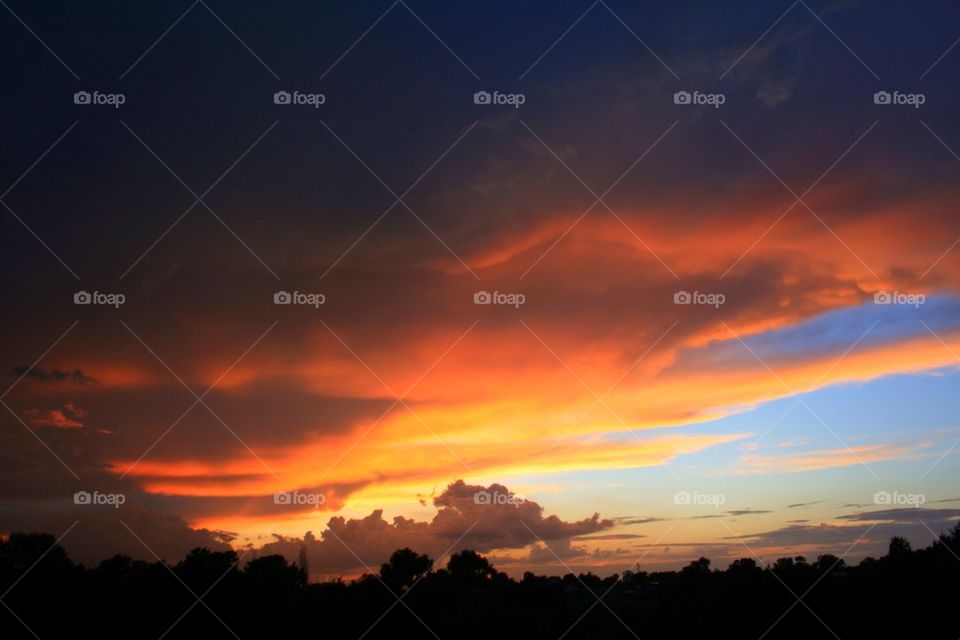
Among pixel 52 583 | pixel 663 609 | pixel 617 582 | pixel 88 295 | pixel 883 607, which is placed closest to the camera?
pixel 88 295

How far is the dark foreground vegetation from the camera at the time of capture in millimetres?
35500

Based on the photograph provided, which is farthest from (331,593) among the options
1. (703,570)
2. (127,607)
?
(703,570)

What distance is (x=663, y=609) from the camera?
42781 mm

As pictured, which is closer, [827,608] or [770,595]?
[827,608]

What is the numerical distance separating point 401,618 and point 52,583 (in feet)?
53.8

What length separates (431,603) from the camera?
42875 mm

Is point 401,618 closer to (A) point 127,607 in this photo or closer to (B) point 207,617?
(B) point 207,617

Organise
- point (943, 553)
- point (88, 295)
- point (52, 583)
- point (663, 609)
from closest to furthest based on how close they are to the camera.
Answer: point (88, 295), point (943, 553), point (52, 583), point (663, 609)

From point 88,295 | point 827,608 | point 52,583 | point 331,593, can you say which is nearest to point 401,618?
point 331,593

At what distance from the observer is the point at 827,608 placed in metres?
36.4

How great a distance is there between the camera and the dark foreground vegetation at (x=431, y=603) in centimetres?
3550

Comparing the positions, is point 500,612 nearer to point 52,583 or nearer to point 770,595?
point 770,595

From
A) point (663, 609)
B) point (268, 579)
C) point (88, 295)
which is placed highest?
point (88, 295)

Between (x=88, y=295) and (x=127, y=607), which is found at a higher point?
(x=88, y=295)
